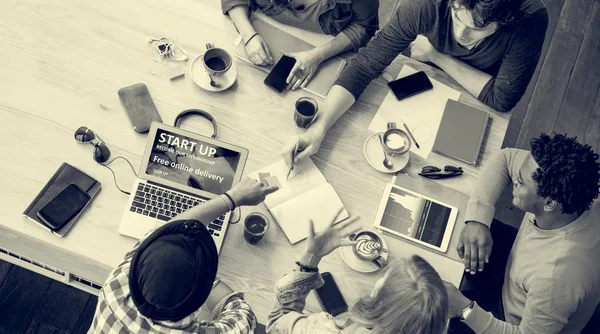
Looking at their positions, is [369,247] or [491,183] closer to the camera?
[369,247]

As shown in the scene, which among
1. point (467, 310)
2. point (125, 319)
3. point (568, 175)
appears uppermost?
point (568, 175)

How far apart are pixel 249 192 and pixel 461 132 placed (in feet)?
2.54

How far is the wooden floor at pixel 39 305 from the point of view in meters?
2.33

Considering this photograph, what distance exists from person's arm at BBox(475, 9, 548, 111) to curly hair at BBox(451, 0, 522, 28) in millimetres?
156

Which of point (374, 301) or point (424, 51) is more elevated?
point (424, 51)

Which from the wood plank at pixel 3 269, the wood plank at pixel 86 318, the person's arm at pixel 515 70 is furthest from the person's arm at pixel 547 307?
the wood plank at pixel 3 269

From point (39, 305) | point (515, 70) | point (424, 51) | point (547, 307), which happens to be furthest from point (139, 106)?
point (547, 307)

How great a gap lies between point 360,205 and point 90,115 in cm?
92

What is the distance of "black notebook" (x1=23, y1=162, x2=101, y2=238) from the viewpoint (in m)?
1.64

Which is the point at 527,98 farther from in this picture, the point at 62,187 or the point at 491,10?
the point at 62,187

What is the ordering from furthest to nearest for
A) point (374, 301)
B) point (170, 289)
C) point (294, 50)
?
point (294, 50) → point (374, 301) → point (170, 289)

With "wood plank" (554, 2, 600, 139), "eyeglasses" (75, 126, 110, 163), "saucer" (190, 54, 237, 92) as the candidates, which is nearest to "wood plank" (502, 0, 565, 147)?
"wood plank" (554, 2, 600, 139)

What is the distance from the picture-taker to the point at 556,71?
296cm

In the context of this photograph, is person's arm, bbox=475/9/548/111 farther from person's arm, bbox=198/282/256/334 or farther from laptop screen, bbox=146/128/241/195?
person's arm, bbox=198/282/256/334
